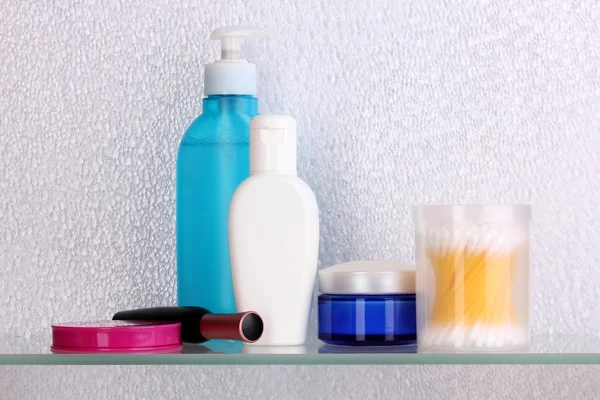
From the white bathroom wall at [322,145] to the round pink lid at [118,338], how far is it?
0.10m

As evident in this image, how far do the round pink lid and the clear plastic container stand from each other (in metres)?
0.14

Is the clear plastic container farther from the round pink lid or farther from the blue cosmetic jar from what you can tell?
Answer: the round pink lid

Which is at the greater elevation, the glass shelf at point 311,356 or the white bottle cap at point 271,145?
the white bottle cap at point 271,145

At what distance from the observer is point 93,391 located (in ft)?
1.90

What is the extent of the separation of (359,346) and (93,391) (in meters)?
0.21

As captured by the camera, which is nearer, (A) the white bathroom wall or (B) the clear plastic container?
(B) the clear plastic container

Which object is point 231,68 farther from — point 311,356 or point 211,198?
point 311,356

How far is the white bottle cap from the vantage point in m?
0.50

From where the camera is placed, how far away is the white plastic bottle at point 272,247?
492 mm

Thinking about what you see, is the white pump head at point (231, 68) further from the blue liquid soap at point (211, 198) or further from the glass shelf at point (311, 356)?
the glass shelf at point (311, 356)

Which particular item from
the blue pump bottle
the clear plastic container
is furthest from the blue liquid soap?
the clear plastic container

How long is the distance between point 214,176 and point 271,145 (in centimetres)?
6

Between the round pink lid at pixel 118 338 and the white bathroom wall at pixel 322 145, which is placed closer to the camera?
the round pink lid at pixel 118 338

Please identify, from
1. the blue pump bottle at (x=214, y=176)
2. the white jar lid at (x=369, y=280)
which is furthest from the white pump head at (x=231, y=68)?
the white jar lid at (x=369, y=280)
